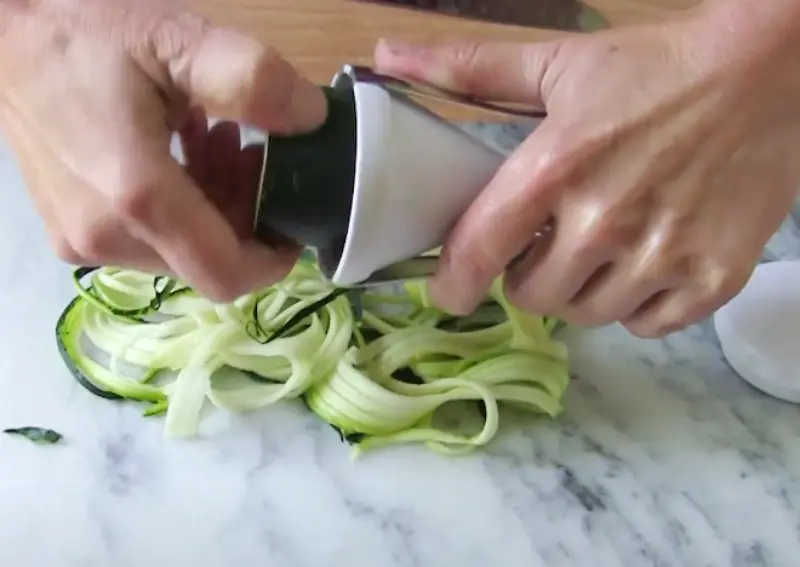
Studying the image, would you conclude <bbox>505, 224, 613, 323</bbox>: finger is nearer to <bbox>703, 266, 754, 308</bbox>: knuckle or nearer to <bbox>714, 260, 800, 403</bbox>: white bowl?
<bbox>703, 266, 754, 308</bbox>: knuckle

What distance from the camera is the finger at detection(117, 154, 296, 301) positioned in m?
0.66

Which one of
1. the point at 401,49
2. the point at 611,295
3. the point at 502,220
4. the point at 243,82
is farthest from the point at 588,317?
the point at 243,82

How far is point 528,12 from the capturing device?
125 cm

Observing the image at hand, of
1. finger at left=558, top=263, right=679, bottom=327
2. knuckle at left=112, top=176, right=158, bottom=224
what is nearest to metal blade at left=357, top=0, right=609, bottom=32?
finger at left=558, top=263, right=679, bottom=327

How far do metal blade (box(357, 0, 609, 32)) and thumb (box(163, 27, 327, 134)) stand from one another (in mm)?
614

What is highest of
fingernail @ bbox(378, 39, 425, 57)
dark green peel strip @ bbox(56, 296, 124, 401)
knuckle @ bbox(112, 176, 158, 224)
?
fingernail @ bbox(378, 39, 425, 57)

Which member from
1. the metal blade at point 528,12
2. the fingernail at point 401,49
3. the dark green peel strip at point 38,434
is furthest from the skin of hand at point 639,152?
the metal blade at point 528,12

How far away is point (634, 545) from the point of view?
866mm

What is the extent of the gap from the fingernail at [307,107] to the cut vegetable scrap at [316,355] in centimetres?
28

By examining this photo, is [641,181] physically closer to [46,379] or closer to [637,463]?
[637,463]

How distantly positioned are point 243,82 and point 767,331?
0.57 metres

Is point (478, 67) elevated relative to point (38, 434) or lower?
elevated

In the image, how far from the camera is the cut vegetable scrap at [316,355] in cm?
92

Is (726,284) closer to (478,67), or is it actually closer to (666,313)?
(666,313)
